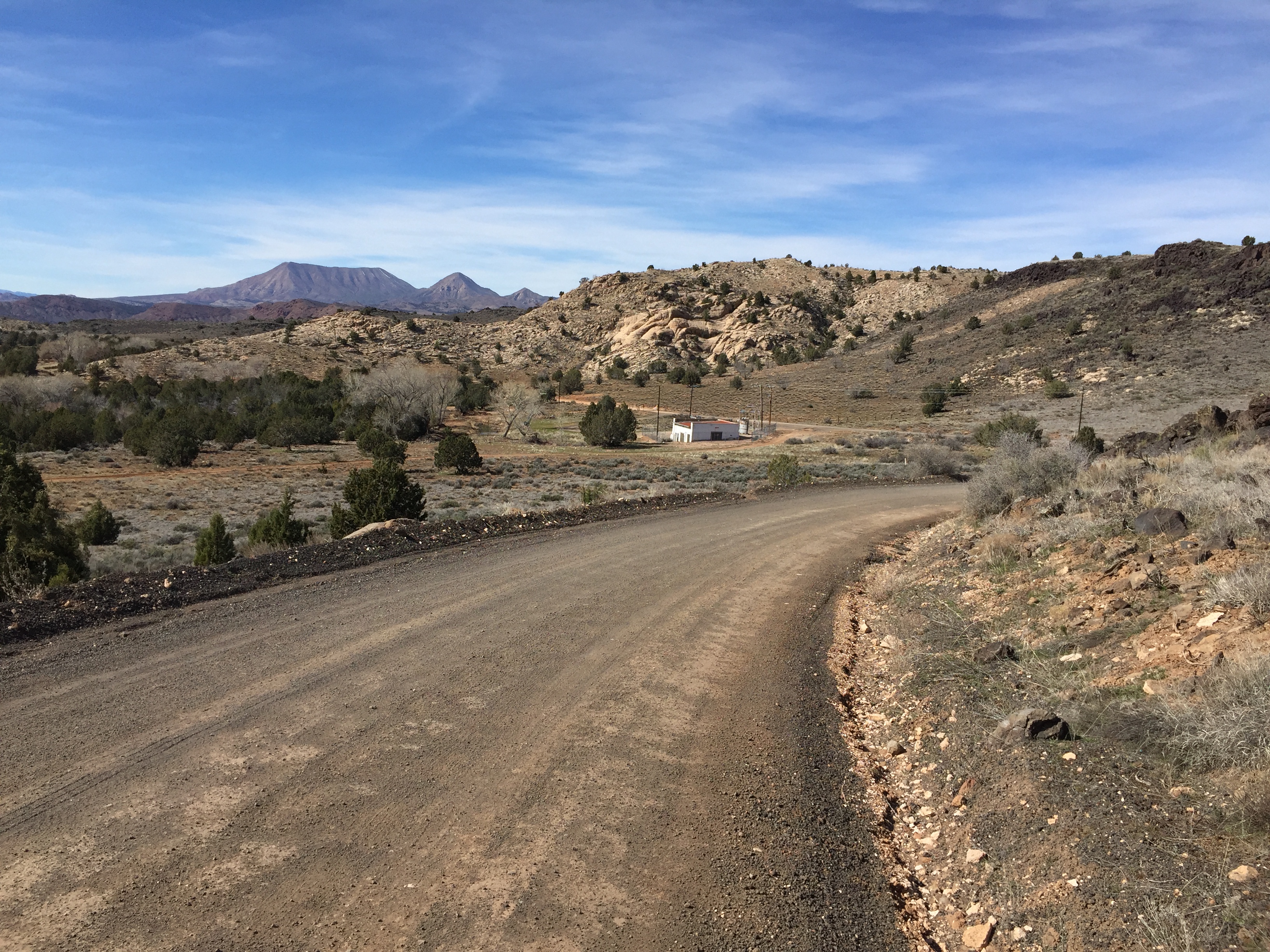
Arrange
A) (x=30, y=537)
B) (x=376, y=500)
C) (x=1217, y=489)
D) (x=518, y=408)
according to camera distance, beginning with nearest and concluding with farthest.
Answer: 1. (x=1217, y=489)
2. (x=30, y=537)
3. (x=376, y=500)
4. (x=518, y=408)

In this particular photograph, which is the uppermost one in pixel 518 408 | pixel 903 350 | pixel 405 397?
pixel 903 350

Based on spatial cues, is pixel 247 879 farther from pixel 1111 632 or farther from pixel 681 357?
pixel 681 357

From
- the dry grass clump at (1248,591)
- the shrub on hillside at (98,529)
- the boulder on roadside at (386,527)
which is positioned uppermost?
the dry grass clump at (1248,591)

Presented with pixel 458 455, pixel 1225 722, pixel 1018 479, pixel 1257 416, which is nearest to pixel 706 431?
pixel 458 455

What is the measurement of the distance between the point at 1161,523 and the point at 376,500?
15.5 m

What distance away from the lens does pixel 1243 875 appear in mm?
3959

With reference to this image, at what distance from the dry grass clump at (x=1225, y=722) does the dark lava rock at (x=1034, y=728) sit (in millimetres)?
654

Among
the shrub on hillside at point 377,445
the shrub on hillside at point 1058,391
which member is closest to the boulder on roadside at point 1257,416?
the shrub on hillside at point 377,445

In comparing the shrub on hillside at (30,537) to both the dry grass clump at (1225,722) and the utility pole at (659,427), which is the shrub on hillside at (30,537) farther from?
the utility pole at (659,427)

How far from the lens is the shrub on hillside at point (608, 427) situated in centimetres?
5800

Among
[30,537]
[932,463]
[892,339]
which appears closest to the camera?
[30,537]

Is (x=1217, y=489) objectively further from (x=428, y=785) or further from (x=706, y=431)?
(x=706, y=431)

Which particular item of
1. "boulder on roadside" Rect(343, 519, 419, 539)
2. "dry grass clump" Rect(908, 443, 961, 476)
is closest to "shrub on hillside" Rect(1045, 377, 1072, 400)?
"dry grass clump" Rect(908, 443, 961, 476)

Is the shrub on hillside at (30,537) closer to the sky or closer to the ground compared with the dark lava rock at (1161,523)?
closer to the ground
